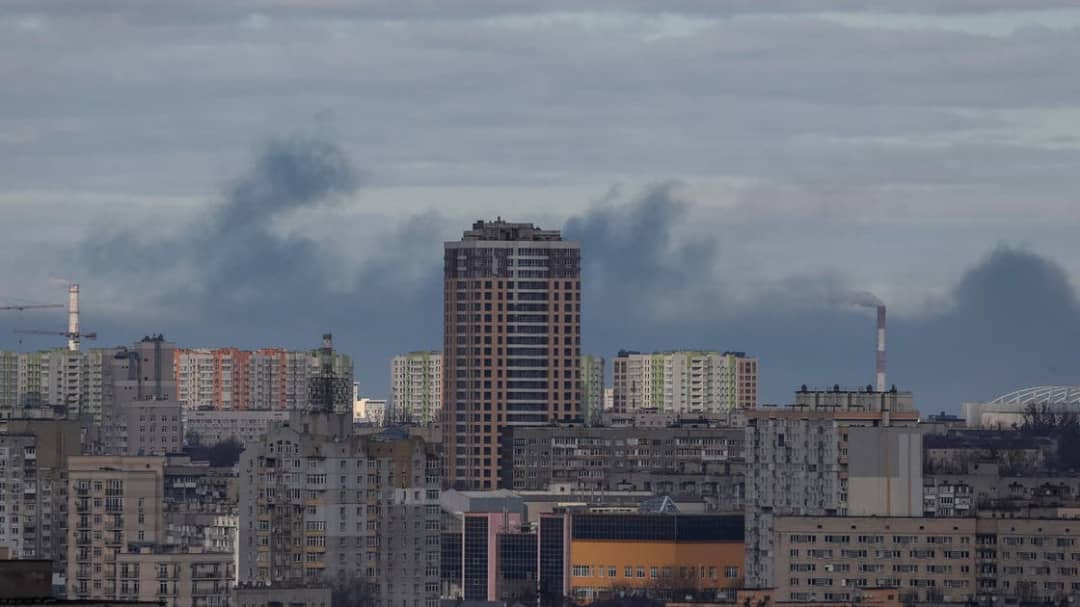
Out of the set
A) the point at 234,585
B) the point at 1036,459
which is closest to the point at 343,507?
the point at 234,585

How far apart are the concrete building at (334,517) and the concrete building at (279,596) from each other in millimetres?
5517

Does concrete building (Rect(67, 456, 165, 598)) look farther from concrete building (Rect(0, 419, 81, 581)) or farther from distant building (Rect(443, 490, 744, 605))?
distant building (Rect(443, 490, 744, 605))

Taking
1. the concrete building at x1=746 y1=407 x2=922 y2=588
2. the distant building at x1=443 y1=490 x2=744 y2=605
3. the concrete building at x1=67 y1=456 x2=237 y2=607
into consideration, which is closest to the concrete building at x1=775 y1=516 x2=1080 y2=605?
the concrete building at x1=746 y1=407 x2=922 y2=588

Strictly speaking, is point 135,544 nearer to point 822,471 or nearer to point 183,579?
point 183,579

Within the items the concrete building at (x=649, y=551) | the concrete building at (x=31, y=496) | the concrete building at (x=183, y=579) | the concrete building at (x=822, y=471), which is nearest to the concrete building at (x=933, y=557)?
the concrete building at (x=822, y=471)

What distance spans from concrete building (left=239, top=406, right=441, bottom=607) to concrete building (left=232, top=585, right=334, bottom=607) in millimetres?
5517

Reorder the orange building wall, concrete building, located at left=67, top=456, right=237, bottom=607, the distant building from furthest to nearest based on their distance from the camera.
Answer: the distant building, the orange building wall, concrete building, located at left=67, top=456, right=237, bottom=607

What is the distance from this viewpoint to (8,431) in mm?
160875

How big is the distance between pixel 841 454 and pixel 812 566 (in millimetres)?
11650

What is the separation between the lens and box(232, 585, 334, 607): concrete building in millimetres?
110625

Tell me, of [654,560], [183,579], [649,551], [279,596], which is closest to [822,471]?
[654,560]

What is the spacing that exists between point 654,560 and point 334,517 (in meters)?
31.2

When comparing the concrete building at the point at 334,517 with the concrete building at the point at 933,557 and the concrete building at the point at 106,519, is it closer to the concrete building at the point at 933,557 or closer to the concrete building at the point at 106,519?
the concrete building at the point at 106,519

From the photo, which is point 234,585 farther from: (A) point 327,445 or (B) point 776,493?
(B) point 776,493
